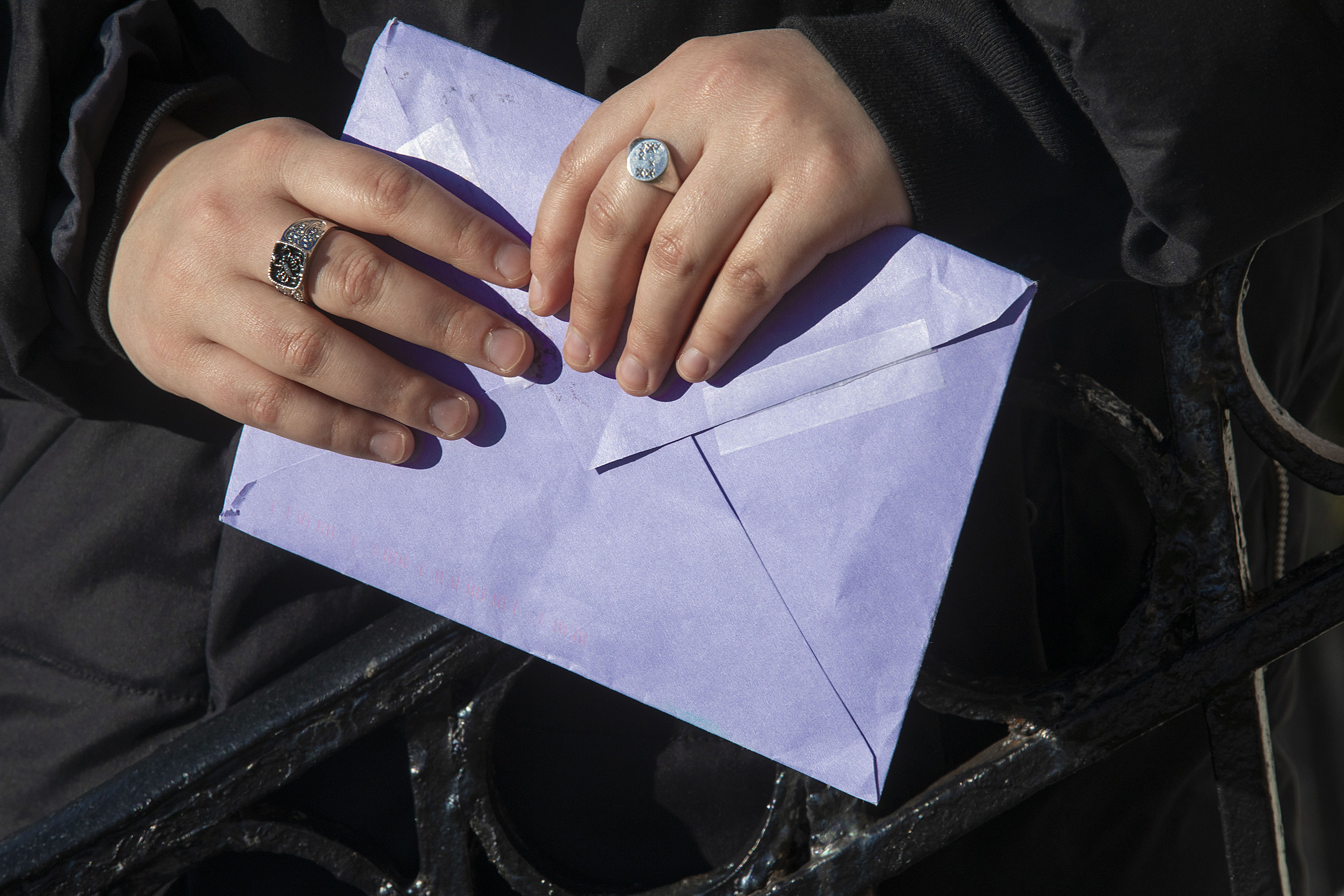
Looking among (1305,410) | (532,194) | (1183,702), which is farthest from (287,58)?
(1305,410)

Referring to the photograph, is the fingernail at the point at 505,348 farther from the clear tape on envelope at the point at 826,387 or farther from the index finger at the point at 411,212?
the clear tape on envelope at the point at 826,387

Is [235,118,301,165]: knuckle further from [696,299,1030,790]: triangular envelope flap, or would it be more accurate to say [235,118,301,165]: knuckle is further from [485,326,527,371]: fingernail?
[696,299,1030,790]: triangular envelope flap

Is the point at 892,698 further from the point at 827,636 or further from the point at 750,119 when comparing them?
the point at 750,119

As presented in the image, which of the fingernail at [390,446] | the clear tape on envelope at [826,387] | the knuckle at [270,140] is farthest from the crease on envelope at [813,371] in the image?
the knuckle at [270,140]

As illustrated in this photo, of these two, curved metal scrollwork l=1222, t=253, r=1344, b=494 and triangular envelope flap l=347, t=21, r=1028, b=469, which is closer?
triangular envelope flap l=347, t=21, r=1028, b=469

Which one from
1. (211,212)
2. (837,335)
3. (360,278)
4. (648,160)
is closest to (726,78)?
(648,160)

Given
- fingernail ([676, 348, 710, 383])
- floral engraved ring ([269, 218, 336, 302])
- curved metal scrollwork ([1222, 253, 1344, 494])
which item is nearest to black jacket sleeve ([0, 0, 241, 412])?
floral engraved ring ([269, 218, 336, 302])
